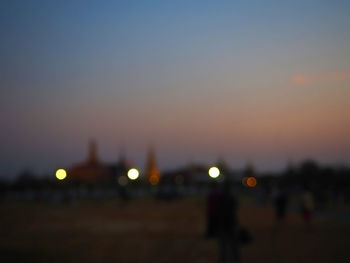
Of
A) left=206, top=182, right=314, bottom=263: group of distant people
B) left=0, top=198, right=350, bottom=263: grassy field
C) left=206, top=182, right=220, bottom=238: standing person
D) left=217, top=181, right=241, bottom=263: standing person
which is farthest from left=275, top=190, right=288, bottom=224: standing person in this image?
left=206, top=182, right=220, bottom=238: standing person

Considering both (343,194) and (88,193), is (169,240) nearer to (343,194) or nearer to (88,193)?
(343,194)

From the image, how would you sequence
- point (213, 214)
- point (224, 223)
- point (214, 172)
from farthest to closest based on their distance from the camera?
point (214, 172)
point (213, 214)
point (224, 223)

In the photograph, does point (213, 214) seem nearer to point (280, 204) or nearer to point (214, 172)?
point (214, 172)

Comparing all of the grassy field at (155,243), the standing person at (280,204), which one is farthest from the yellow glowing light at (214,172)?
the standing person at (280,204)

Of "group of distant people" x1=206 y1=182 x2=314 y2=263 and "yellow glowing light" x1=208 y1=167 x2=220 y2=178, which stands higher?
"yellow glowing light" x1=208 y1=167 x2=220 y2=178

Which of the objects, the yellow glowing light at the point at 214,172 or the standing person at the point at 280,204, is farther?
the standing person at the point at 280,204

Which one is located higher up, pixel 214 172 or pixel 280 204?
pixel 214 172

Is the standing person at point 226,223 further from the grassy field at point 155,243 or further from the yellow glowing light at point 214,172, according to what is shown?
the yellow glowing light at point 214,172

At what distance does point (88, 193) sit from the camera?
58.3m

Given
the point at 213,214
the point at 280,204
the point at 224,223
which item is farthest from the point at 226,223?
the point at 280,204

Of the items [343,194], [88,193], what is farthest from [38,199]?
[343,194]

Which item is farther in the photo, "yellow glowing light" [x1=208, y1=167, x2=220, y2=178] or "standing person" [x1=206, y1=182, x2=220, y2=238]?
"yellow glowing light" [x1=208, y1=167, x2=220, y2=178]

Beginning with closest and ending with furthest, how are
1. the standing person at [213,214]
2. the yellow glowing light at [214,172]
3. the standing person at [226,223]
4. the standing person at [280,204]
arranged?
the standing person at [226,223] → the standing person at [213,214] → the yellow glowing light at [214,172] → the standing person at [280,204]

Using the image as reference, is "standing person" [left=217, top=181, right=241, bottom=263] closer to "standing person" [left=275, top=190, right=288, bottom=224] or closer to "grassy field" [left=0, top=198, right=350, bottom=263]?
"grassy field" [left=0, top=198, right=350, bottom=263]
